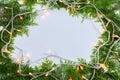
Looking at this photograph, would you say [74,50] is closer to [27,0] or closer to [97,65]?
[97,65]

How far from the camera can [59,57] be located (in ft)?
5.65

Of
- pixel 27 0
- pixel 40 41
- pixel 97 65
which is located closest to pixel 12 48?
pixel 40 41

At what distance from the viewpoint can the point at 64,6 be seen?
1.83 m

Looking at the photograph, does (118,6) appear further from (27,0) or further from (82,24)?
(27,0)

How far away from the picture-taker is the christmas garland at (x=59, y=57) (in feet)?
5.48

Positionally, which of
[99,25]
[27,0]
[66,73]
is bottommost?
[66,73]

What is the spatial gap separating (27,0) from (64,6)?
17cm

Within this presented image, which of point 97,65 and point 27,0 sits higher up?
point 27,0

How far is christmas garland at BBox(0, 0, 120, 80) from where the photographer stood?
167 centimetres

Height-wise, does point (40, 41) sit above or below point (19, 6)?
below

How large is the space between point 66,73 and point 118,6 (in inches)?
16.3

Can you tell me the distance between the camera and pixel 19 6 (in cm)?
179

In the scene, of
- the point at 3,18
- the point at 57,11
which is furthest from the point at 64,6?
the point at 3,18

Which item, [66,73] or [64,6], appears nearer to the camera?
[66,73]
